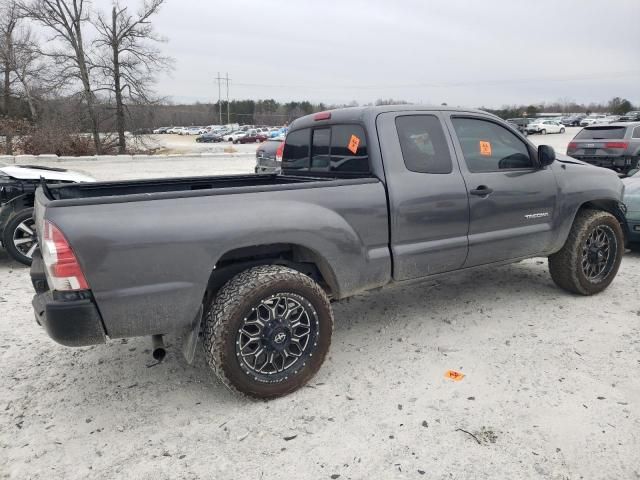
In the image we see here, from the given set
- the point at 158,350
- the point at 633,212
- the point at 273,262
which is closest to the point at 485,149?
the point at 273,262

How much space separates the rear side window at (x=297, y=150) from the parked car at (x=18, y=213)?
316 centimetres

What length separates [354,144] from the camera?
372 centimetres

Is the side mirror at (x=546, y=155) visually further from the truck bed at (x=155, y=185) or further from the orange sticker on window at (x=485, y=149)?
the truck bed at (x=155, y=185)

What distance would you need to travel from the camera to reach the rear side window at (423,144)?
3.60 m

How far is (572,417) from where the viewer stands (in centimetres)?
280

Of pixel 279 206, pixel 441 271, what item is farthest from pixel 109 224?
pixel 441 271

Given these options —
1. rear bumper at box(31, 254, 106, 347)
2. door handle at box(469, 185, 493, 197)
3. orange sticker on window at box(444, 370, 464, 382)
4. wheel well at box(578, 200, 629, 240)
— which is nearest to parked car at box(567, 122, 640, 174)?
wheel well at box(578, 200, 629, 240)

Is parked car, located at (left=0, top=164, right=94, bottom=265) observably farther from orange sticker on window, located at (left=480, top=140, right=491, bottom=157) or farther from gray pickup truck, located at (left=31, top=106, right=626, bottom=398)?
orange sticker on window, located at (left=480, top=140, right=491, bottom=157)

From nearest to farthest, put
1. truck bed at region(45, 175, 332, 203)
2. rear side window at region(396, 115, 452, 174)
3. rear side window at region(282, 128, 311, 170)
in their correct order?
1. rear side window at region(396, 115, 452, 174)
2. truck bed at region(45, 175, 332, 203)
3. rear side window at region(282, 128, 311, 170)

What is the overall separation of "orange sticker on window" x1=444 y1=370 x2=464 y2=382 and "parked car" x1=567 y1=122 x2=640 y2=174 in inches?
426

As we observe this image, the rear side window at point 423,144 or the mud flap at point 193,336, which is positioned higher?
the rear side window at point 423,144

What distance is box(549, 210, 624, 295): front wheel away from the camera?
4.50 metres

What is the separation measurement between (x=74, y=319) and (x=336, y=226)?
5.26 feet

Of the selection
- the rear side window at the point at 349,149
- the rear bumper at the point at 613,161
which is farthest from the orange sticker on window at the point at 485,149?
the rear bumper at the point at 613,161
